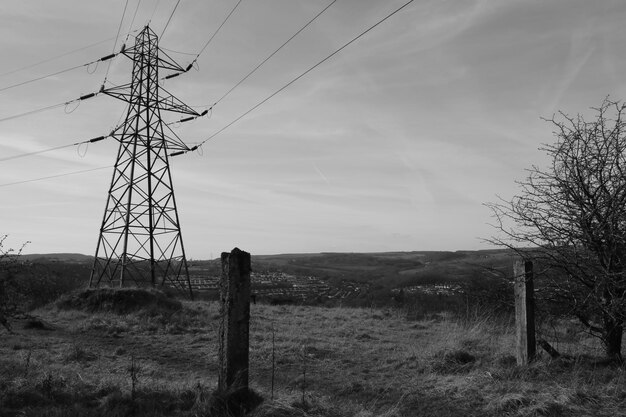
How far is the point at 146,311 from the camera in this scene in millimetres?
15531

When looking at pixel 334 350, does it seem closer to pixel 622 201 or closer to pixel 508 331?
pixel 508 331

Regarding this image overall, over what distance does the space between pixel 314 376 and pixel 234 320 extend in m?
2.69

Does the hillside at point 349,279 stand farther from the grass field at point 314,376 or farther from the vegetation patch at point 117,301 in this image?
the grass field at point 314,376

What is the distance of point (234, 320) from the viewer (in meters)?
5.48

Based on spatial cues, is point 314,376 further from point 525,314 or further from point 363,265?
point 363,265

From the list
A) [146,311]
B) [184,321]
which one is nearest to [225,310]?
[184,321]

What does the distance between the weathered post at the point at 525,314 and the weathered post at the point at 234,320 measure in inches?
154

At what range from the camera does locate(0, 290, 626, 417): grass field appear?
5.41 meters

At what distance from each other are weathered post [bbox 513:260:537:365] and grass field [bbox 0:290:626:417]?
0.72ft

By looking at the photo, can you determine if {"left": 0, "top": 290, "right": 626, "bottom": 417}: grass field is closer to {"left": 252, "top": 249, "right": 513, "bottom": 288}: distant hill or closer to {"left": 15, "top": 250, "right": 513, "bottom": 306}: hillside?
{"left": 15, "top": 250, "right": 513, "bottom": 306}: hillside

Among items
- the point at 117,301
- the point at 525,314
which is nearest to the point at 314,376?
the point at 525,314

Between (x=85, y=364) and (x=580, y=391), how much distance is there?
7307 mm

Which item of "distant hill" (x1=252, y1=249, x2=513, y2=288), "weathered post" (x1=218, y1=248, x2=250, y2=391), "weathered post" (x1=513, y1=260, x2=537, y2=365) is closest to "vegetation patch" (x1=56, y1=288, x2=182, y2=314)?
"weathered post" (x1=218, y1=248, x2=250, y2=391)

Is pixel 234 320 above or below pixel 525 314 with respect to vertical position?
above
